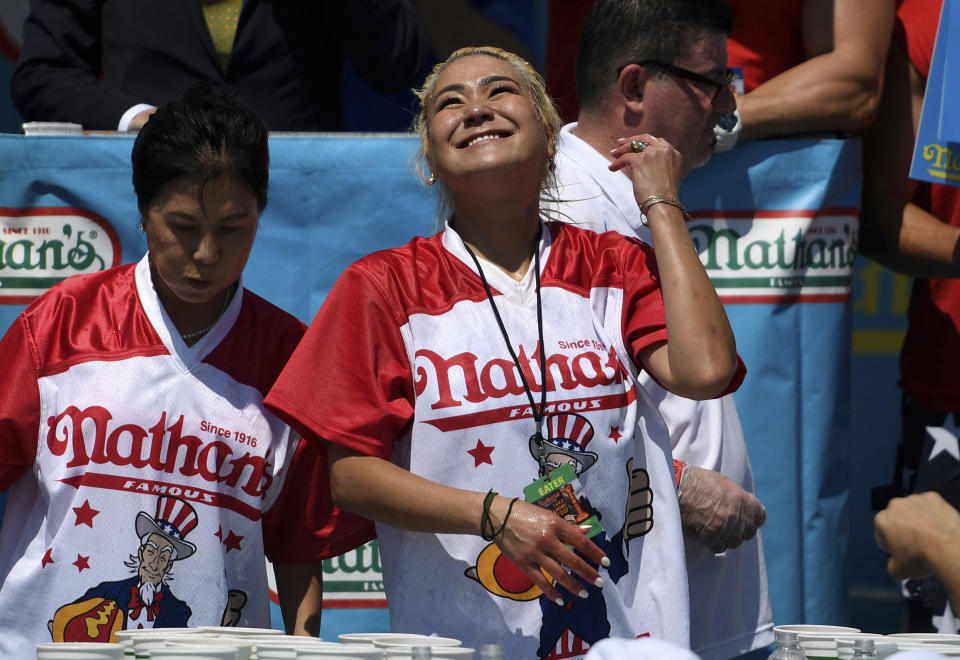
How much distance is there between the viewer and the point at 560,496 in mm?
2047

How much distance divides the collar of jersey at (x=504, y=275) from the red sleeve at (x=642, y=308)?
0.53 ft

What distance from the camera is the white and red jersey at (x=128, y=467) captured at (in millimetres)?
2236

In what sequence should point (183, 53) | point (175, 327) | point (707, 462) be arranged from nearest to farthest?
point (175, 327)
point (707, 462)
point (183, 53)

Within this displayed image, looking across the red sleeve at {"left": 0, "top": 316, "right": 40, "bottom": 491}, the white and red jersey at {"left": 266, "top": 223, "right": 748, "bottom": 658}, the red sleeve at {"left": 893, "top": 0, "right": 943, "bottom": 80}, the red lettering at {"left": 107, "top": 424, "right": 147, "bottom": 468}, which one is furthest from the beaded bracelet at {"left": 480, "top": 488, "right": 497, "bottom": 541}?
the red sleeve at {"left": 893, "top": 0, "right": 943, "bottom": 80}

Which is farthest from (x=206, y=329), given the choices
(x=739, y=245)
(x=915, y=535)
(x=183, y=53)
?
(x=739, y=245)

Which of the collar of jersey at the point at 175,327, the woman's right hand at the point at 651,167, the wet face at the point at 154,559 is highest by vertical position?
the woman's right hand at the point at 651,167

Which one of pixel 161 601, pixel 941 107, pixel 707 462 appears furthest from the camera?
pixel 941 107

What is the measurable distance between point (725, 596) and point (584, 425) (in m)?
0.69

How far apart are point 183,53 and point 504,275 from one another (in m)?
1.46

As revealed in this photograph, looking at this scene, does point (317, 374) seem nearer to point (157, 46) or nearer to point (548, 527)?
point (548, 527)

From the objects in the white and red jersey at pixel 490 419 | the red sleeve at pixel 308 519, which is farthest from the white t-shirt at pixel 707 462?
the red sleeve at pixel 308 519

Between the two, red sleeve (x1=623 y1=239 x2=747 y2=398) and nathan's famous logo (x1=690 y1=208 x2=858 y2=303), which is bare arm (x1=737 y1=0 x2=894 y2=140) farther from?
red sleeve (x1=623 y1=239 x2=747 y2=398)

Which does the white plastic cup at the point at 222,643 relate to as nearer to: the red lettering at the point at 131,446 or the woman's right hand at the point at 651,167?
the red lettering at the point at 131,446

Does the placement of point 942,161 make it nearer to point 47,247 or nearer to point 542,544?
point 542,544
